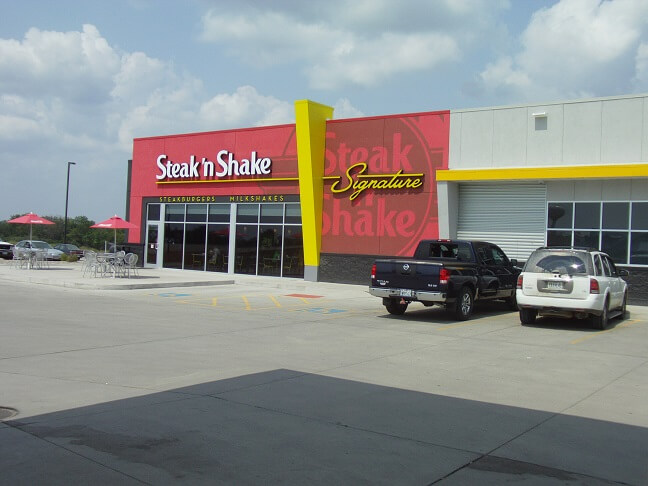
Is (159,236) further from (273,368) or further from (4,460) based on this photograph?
(4,460)

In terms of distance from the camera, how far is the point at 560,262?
→ 1430 centimetres

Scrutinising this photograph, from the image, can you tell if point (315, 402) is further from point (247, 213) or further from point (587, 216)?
point (247, 213)

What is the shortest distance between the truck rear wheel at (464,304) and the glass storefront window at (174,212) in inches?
753

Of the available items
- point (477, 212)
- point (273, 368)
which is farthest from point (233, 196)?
point (273, 368)

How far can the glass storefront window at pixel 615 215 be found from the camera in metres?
20.4

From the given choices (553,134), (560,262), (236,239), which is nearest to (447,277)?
(560,262)

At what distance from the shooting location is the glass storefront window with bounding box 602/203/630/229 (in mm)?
20422

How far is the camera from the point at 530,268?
1454 centimetres

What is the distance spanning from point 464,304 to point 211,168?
17.7m

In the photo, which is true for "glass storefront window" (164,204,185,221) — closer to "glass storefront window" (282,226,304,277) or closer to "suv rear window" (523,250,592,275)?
"glass storefront window" (282,226,304,277)

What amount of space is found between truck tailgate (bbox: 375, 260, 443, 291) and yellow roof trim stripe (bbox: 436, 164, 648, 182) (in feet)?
26.6

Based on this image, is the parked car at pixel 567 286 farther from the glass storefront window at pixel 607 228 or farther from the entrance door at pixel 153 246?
the entrance door at pixel 153 246

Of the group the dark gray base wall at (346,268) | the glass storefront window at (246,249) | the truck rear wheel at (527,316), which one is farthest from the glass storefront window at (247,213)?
the truck rear wheel at (527,316)

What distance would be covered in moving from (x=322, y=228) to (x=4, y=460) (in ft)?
71.5
